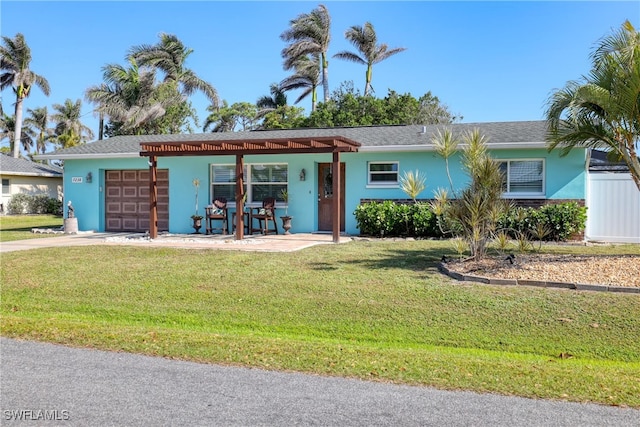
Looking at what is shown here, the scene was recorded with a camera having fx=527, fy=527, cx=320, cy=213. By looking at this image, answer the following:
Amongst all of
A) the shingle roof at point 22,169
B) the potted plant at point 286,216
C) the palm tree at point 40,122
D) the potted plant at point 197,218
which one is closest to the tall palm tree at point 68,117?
the palm tree at point 40,122

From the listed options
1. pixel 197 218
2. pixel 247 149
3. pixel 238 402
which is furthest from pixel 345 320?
pixel 197 218

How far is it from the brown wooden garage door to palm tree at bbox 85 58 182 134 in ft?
46.9

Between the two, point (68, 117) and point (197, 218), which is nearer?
point (197, 218)

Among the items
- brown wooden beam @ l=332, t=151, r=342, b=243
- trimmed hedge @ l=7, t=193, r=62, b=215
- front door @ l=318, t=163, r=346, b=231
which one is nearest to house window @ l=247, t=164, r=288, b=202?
front door @ l=318, t=163, r=346, b=231

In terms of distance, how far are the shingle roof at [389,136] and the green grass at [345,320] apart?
18.8ft

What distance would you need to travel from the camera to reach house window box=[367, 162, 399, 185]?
1561 cm

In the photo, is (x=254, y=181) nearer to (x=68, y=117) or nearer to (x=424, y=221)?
(x=424, y=221)

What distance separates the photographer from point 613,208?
14.1 meters

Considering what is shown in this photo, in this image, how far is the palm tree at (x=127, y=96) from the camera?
103ft

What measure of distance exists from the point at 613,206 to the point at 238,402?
13365mm

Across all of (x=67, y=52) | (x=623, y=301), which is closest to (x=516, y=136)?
(x=623, y=301)

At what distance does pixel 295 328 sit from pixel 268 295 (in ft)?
4.31

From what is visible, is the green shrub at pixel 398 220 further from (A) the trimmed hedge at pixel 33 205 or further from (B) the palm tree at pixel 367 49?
(B) the palm tree at pixel 367 49

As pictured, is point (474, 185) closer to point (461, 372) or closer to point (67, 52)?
point (461, 372)
